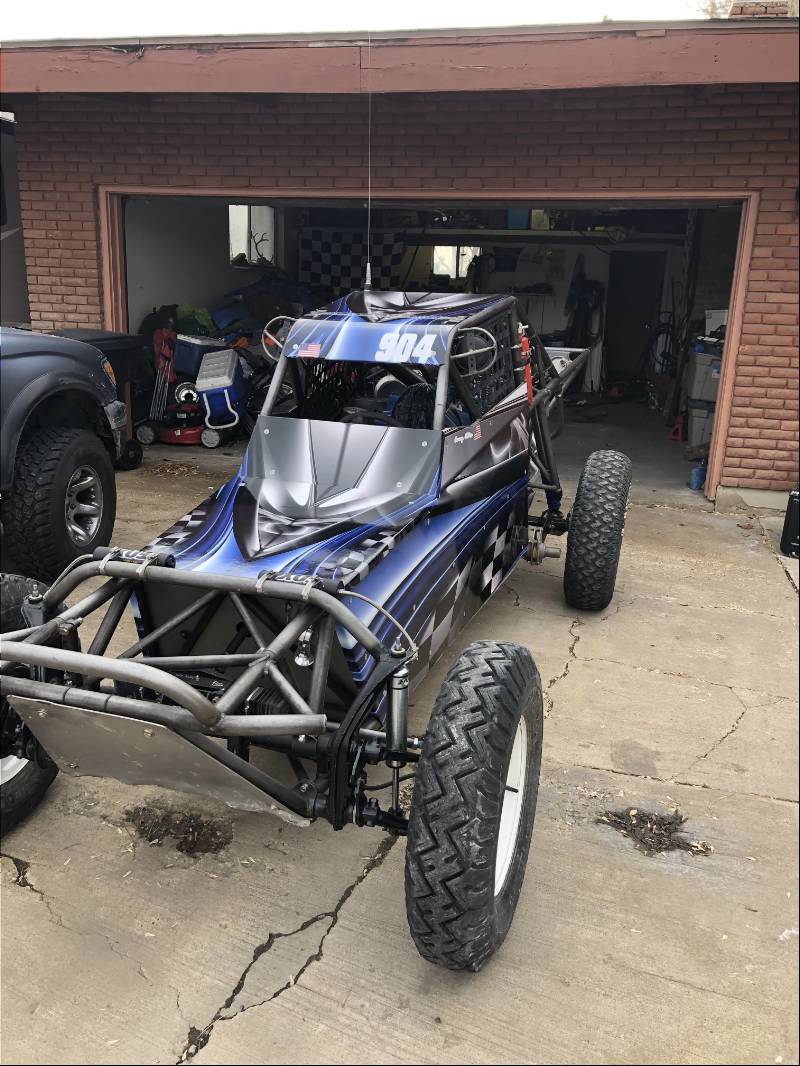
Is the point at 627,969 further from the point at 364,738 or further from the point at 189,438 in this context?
the point at 189,438

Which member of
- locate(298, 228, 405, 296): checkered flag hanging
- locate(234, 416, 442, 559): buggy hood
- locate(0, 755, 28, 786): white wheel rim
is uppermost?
locate(298, 228, 405, 296): checkered flag hanging

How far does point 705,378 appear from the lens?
8.98 meters

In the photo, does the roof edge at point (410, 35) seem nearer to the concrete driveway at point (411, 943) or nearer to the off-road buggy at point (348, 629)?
the off-road buggy at point (348, 629)

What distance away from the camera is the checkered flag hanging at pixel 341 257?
547 inches

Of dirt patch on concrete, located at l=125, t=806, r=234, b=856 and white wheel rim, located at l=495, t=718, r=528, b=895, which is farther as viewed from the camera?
dirt patch on concrete, located at l=125, t=806, r=234, b=856

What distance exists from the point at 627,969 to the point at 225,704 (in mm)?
1394

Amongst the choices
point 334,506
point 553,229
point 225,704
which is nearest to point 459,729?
point 225,704

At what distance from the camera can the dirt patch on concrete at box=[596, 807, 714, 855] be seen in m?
3.04

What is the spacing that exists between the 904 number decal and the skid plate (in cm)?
237

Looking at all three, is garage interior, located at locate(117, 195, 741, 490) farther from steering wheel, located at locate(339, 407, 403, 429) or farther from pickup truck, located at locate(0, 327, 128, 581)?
steering wheel, located at locate(339, 407, 403, 429)

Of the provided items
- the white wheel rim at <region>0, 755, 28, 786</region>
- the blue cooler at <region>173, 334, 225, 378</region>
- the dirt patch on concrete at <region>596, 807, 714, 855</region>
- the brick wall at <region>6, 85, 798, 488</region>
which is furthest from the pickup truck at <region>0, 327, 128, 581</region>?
the blue cooler at <region>173, 334, 225, 378</region>

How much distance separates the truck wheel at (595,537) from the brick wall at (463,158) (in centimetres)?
323

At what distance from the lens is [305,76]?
6551 mm

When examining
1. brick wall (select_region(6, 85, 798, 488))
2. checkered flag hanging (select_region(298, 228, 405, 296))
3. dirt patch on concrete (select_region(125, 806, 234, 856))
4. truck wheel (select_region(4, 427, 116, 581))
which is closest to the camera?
dirt patch on concrete (select_region(125, 806, 234, 856))
